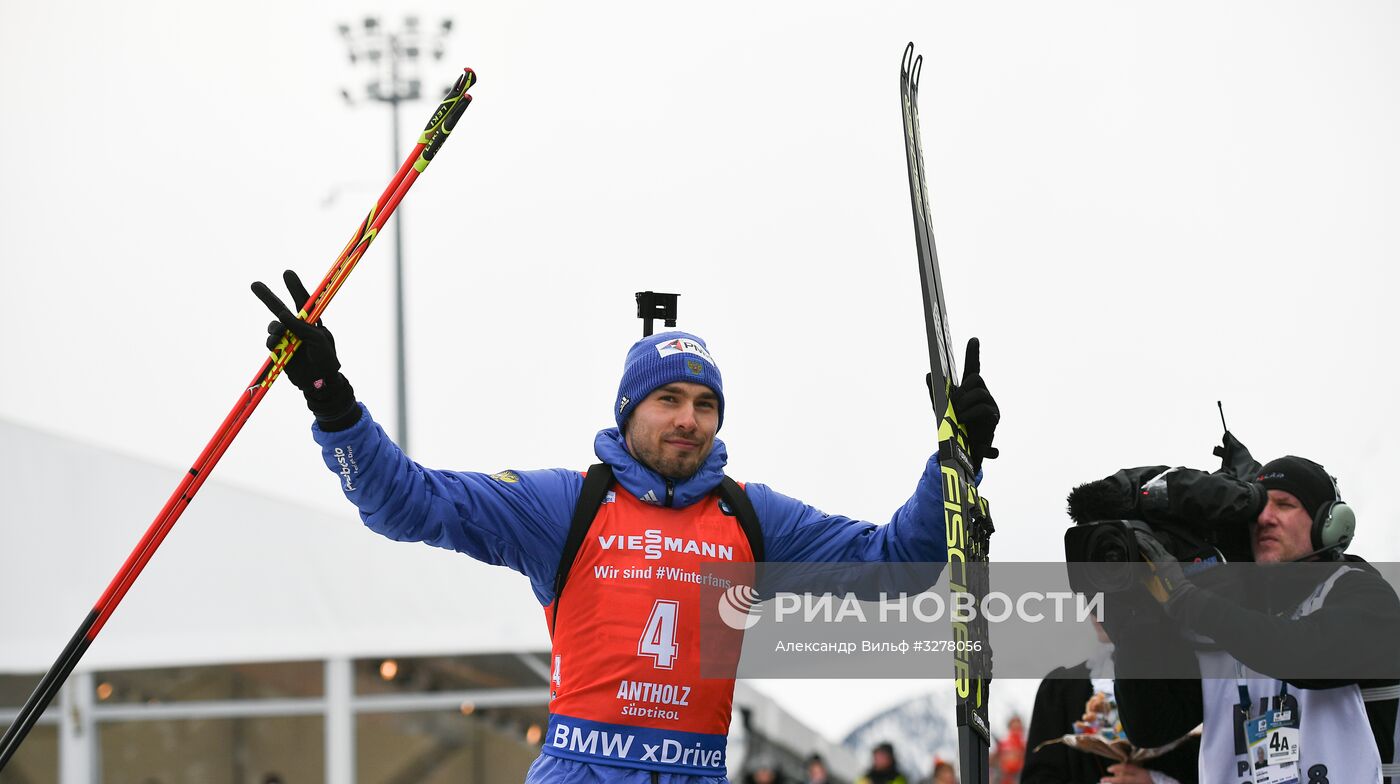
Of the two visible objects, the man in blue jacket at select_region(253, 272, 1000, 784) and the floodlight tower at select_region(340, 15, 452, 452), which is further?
the floodlight tower at select_region(340, 15, 452, 452)

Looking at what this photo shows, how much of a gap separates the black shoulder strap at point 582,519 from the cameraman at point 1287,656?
53.1 inches

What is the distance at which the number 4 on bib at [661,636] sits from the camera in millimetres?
3809

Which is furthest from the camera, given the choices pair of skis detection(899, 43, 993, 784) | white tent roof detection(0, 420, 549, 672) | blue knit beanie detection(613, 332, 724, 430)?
white tent roof detection(0, 420, 549, 672)

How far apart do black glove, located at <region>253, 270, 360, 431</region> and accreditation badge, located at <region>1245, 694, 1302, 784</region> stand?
2408mm

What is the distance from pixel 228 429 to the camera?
3.97 m

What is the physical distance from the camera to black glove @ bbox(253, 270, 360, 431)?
3592 mm

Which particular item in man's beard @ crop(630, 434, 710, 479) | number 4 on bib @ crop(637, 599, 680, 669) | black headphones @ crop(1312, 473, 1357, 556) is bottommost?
number 4 on bib @ crop(637, 599, 680, 669)

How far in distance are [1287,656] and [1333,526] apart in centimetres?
41

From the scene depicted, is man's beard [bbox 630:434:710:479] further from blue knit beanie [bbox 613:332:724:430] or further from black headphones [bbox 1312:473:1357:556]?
black headphones [bbox 1312:473:1357:556]

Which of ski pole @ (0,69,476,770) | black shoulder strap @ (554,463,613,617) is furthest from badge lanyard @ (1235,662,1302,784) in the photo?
ski pole @ (0,69,476,770)

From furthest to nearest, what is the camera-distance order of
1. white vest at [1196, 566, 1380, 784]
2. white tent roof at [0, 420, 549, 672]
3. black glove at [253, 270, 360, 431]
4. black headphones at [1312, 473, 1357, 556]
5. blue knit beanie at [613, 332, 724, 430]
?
1. white tent roof at [0, 420, 549, 672]
2. blue knit beanie at [613, 332, 724, 430]
3. black headphones at [1312, 473, 1357, 556]
4. white vest at [1196, 566, 1380, 784]
5. black glove at [253, 270, 360, 431]

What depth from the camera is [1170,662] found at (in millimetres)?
4113

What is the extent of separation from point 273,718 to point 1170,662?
1051 cm

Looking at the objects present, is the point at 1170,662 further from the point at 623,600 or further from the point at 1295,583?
the point at 623,600
